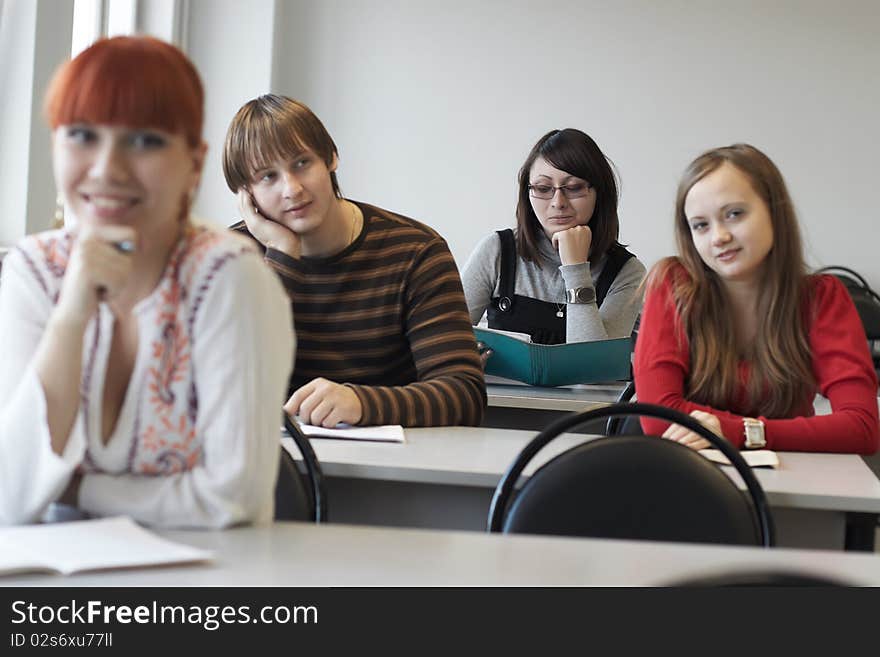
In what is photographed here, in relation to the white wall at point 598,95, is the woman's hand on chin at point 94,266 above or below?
below

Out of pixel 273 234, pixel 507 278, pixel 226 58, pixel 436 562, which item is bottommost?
pixel 436 562

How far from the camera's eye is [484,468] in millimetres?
1809

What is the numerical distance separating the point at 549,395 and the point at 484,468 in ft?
3.77

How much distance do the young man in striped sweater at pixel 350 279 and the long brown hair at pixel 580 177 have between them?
120 cm

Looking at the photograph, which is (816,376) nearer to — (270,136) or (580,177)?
(270,136)

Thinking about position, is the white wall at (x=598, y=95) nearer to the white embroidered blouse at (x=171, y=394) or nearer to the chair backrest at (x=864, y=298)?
the chair backrest at (x=864, y=298)

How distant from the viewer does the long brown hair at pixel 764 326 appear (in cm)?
221

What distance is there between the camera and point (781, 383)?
221 centimetres

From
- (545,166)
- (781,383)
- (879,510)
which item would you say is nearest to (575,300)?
(545,166)

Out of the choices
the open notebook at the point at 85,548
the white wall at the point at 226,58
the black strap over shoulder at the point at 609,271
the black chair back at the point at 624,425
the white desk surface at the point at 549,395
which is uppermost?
the white wall at the point at 226,58

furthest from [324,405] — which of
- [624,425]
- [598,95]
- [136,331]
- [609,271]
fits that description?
[598,95]

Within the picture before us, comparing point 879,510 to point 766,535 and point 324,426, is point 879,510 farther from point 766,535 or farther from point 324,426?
point 324,426

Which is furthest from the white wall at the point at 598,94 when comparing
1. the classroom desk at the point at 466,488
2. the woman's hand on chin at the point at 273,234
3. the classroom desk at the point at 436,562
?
the classroom desk at the point at 436,562

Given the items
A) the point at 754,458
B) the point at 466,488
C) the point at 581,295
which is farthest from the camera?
the point at 581,295
